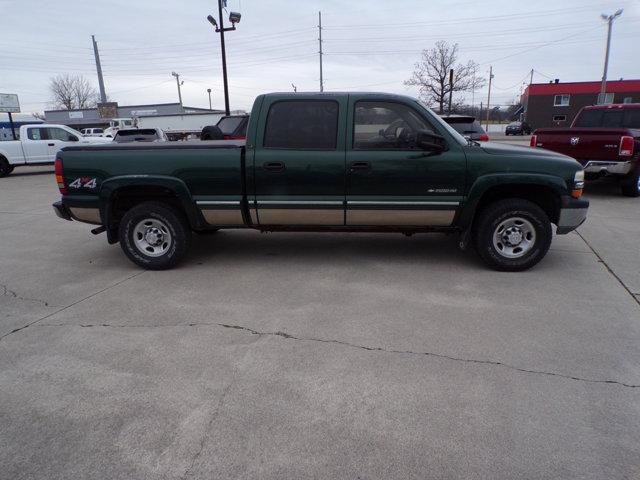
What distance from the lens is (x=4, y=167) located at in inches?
686

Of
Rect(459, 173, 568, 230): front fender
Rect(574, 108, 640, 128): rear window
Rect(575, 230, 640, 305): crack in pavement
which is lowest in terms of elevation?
Rect(575, 230, 640, 305): crack in pavement

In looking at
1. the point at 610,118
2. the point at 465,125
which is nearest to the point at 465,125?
the point at 465,125

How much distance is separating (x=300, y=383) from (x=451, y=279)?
2.48 metres

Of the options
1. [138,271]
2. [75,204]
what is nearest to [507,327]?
[138,271]

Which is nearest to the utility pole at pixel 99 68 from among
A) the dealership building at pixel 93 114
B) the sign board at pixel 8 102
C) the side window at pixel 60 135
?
the sign board at pixel 8 102

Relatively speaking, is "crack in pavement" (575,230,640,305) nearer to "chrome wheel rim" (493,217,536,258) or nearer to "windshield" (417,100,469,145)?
"chrome wheel rim" (493,217,536,258)

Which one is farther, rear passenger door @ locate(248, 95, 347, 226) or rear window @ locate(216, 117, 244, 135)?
rear window @ locate(216, 117, 244, 135)

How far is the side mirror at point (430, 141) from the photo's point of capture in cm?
464

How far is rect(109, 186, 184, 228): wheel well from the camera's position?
5145mm

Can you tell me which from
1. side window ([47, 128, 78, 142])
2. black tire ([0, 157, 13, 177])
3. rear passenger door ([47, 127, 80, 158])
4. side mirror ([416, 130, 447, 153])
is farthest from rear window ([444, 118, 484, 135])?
black tire ([0, 157, 13, 177])

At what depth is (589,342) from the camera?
344cm

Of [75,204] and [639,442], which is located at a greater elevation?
[75,204]

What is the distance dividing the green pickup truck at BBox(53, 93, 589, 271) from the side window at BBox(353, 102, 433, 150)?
11 mm

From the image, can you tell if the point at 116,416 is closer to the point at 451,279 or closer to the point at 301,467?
the point at 301,467
